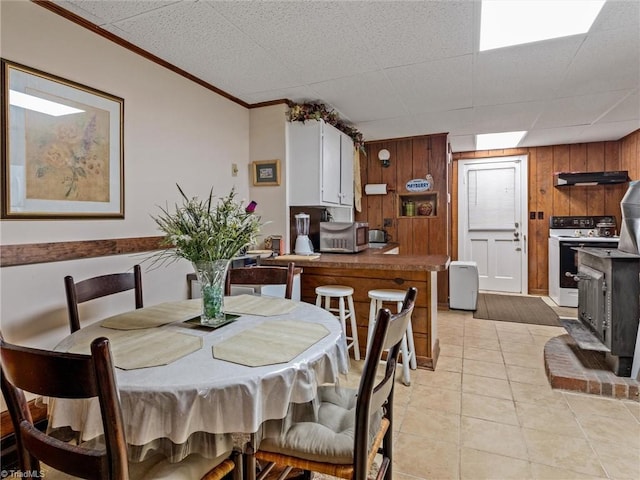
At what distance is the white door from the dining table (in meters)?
5.17

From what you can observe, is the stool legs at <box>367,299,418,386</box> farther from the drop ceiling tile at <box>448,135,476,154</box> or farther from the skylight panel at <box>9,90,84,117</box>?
the drop ceiling tile at <box>448,135,476,154</box>

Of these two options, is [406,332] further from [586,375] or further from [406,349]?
[586,375]

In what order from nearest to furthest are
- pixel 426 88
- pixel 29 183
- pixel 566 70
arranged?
pixel 29 183 < pixel 566 70 < pixel 426 88

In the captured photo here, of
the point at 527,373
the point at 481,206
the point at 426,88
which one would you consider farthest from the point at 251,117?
the point at 481,206

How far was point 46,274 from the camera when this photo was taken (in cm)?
192

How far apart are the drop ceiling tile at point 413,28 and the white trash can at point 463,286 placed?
2.95m

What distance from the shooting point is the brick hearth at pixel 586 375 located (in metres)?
2.42

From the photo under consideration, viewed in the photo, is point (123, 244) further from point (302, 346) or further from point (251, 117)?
point (251, 117)

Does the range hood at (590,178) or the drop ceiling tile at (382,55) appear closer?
the drop ceiling tile at (382,55)

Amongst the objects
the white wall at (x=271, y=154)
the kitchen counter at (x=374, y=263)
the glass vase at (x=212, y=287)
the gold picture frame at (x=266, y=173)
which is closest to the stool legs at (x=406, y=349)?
the kitchen counter at (x=374, y=263)

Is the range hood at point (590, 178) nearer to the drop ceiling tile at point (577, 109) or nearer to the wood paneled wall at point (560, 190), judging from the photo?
the wood paneled wall at point (560, 190)

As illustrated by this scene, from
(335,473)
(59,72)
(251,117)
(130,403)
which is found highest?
(251,117)

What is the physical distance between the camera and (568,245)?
16.2 ft

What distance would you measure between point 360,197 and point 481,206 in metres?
2.31
